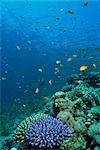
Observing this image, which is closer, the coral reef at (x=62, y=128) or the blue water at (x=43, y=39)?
the coral reef at (x=62, y=128)

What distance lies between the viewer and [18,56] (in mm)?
59812

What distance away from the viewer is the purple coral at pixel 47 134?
5109mm

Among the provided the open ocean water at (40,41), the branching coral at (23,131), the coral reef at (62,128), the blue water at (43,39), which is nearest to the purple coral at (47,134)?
the coral reef at (62,128)

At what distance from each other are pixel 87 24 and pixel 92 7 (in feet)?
10.8

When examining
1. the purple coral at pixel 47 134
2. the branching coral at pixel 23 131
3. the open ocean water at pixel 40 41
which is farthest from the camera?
the open ocean water at pixel 40 41

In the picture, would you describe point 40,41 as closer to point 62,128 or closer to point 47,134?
point 62,128

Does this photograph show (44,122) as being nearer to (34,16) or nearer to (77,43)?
(34,16)

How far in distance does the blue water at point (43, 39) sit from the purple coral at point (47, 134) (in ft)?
75.0

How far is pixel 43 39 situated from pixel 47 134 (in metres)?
50.0

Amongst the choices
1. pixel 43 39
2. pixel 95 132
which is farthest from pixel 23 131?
pixel 43 39

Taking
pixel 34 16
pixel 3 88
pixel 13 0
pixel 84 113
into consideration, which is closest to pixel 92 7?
pixel 34 16

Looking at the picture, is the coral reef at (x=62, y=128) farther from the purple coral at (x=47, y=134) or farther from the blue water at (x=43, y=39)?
the blue water at (x=43, y=39)

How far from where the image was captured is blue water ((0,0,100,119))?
125ft

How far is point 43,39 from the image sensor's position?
54.3 m
